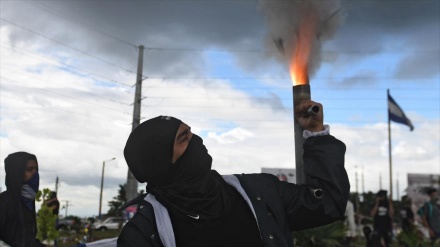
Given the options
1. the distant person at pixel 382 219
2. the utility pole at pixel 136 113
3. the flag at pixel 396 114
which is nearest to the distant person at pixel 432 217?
the distant person at pixel 382 219

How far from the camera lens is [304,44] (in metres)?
3.34

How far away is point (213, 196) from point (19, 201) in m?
3.73

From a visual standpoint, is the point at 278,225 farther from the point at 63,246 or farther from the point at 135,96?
the point at 135,96

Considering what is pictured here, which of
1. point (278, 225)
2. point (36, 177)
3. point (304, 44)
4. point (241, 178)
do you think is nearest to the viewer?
point (278, 225)

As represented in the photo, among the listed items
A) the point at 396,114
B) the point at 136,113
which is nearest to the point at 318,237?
the point at 396,114

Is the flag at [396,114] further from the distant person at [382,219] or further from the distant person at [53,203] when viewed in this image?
the distant person at [53,203]

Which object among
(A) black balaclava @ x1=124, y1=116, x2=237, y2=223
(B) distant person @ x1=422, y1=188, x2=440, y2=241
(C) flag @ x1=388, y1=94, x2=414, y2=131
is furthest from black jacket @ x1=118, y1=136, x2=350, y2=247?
(C) flag @ x1=388, y1=94, x2=414, y2=131

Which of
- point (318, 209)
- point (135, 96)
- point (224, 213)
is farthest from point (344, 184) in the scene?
point (135, 96)

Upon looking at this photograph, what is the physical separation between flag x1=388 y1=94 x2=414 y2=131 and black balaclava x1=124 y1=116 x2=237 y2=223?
87.9ft

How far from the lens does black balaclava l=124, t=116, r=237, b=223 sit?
6.96 ft

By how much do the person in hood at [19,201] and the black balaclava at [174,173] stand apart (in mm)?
3453

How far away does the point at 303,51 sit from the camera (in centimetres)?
325

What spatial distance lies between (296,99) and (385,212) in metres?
11.2

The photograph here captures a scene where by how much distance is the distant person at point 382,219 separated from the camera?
1252cm
